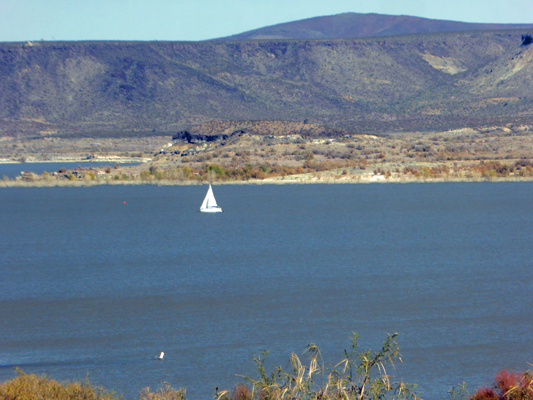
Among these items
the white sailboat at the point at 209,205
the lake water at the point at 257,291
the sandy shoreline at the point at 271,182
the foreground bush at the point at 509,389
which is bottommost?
the foreground bush at the point at 509,389

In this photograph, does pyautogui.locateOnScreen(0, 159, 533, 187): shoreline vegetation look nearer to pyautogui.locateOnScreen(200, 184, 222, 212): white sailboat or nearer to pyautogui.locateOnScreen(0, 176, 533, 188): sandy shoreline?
pyautogui.locateOnScreen(0, 176, 533, 188): sandy shoreline

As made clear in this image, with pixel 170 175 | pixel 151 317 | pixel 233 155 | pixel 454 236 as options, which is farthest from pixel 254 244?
pixel 233 155

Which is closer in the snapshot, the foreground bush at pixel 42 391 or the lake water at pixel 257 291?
the foreground bush at pixel 42 391

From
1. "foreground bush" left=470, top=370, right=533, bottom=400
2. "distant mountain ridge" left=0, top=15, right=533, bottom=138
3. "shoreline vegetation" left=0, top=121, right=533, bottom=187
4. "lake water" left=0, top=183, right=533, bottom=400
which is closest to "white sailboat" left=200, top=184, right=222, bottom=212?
"lake water" left=0, top=183, right=533, bottom=400

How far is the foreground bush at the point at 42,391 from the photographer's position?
11.2 meters

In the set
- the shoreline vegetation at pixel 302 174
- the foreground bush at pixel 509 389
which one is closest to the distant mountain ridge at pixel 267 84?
the shoreline vegetation at pixel 302 174

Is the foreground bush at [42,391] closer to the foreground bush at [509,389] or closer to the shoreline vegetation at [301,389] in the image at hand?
the shoreline vegetation at [301,389]

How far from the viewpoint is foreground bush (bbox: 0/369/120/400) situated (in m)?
11.2

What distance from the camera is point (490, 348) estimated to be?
17.2 metres

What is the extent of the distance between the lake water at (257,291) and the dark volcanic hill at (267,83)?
64.7 metres

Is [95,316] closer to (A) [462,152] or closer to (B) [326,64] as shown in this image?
(A) [462,152]

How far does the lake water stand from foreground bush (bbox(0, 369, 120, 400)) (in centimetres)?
266

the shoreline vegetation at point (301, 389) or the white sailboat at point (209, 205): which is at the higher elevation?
the white sailboat at point (209, 205)

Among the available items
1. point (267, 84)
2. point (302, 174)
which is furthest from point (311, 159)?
point (267, 84)
